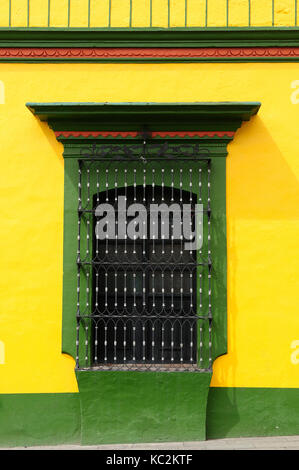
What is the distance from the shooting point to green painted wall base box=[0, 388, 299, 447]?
467 cm

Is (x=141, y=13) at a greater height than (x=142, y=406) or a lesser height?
greater

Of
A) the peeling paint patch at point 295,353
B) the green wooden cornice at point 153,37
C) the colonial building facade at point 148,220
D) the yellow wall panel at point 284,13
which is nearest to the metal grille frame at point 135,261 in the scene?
the colonial building facade at point 148,220

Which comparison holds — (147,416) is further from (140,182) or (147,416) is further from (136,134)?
(136,134)

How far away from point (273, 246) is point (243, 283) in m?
0.46

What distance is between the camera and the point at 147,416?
467cm

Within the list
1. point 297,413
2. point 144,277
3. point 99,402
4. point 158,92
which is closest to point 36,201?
point 144,277

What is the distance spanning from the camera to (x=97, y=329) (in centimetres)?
486

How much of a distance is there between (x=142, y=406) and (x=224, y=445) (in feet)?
2.67

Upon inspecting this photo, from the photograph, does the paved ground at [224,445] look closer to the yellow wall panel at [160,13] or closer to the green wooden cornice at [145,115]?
the green wooden cornice at [145,115]

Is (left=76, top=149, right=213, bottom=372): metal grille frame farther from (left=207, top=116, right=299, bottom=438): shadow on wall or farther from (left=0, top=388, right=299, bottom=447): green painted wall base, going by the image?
(left=0, top=388, right=299, bottom=447): green painted wall base

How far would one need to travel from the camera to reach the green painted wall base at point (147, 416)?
4668mm

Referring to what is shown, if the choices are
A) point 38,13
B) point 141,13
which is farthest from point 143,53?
point 38,13

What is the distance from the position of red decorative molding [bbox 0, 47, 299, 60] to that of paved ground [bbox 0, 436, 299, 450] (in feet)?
12.0

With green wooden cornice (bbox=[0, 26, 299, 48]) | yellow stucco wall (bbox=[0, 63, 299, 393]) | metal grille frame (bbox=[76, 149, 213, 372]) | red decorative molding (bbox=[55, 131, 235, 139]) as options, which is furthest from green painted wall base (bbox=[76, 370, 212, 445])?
green wooden cornice (bbox=[0, 26, 299, 48])
